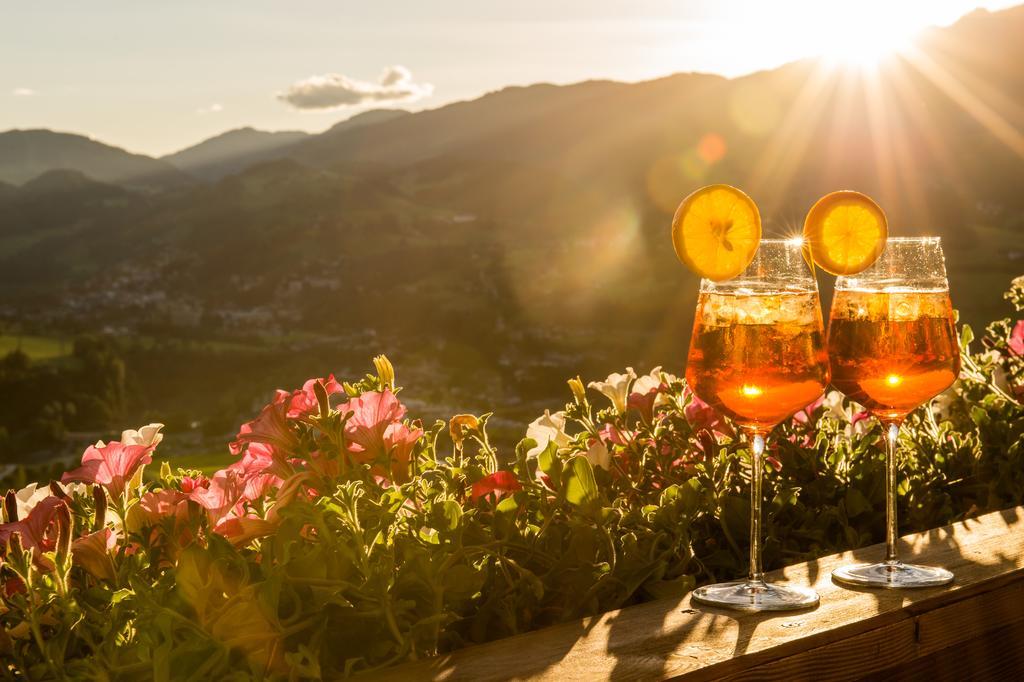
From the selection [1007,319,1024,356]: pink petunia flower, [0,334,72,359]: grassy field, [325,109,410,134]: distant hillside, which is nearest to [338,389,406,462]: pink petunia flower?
[1007,319,1024,356]: pink petunia flower

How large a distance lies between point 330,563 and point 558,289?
60.9 m

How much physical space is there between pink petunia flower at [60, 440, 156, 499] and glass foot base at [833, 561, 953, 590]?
1070 millimetres

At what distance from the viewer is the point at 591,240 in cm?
7181

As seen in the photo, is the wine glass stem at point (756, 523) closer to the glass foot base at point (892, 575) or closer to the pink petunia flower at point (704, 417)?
the glass foot base at point (892, 575)

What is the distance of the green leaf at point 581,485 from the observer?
1.31 metres

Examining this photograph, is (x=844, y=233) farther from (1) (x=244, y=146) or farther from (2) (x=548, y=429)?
(1) (x=244, y=146)

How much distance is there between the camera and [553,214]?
82125 millimetres

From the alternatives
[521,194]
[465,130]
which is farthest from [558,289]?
[465,130]

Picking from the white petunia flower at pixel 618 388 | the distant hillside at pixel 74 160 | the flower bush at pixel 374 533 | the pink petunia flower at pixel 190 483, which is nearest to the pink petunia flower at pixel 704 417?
the flower bush at pixel 374 533

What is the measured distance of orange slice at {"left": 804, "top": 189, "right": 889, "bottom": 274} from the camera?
1.54m

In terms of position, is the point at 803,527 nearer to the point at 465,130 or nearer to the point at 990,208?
the point at 990,208

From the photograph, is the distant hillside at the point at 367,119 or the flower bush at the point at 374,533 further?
the distant hillside at the point at 367,119

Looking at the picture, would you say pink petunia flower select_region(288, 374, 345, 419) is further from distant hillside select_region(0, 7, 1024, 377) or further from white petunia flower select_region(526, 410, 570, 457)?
distant hillside select_region(0, 7, 1024, 377)

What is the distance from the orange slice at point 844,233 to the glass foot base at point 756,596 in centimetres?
55
